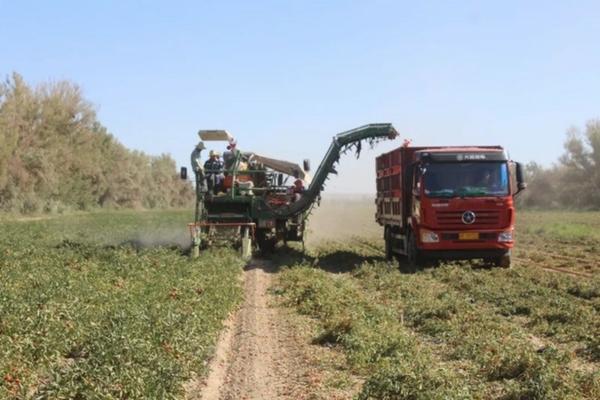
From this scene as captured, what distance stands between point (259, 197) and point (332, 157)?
2507mm

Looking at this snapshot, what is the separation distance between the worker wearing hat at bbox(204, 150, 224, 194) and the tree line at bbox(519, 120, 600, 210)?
202 feet

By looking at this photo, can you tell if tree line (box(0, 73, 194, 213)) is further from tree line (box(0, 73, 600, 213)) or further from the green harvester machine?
the green harvester machine

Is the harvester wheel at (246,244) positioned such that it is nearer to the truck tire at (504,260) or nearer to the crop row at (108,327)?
the crop row at (108,327)

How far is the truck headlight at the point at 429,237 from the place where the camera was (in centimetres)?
1823

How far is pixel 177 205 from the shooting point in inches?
4483

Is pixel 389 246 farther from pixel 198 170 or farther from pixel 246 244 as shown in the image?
pixel 198 170

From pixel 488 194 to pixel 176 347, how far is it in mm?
11959

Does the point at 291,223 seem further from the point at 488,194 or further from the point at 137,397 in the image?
the point at 137,397

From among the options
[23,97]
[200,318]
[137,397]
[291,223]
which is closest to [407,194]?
[291,223]

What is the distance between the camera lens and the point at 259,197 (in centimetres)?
2198

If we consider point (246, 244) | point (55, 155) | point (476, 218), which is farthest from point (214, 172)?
point (55, 155)

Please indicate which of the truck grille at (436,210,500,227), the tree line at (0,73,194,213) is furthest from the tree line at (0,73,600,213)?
the truck grille at (436,210,500,227)

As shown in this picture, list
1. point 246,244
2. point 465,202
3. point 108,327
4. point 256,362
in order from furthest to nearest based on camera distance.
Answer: point 246,244
point 465,202
point 256,362
point 108,327

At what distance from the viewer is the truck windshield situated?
18.2 m
